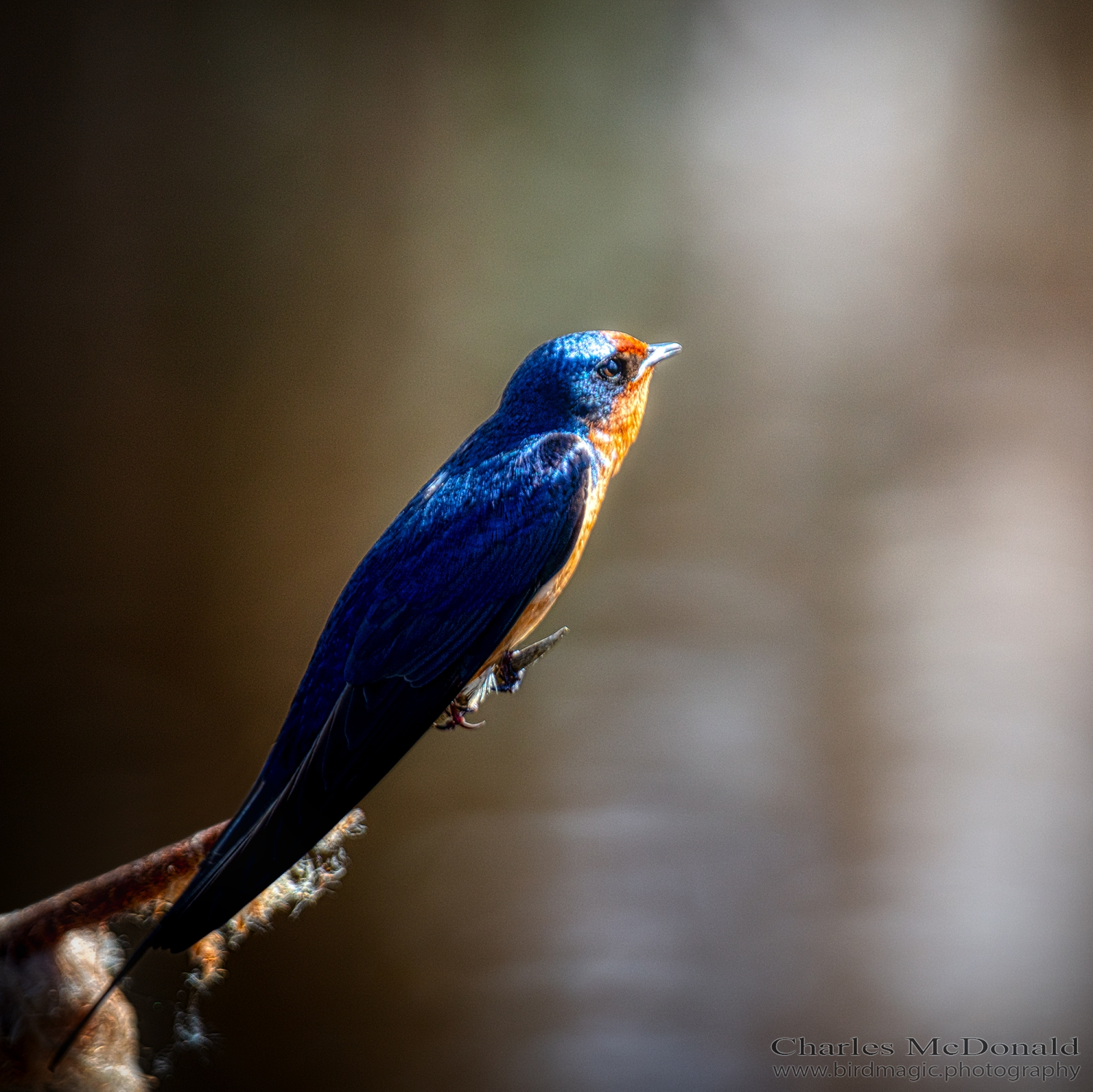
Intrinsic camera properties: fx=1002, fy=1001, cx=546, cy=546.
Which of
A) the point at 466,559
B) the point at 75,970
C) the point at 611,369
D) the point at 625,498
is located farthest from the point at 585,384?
the point at 625,498

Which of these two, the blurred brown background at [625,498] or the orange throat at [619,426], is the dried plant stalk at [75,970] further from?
the blurred brown background at [625,498]

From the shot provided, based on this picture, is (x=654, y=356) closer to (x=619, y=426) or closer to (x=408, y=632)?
(x=619, y=426)

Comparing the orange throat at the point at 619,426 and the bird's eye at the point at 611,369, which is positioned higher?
the bird's eye at the point at 611,369

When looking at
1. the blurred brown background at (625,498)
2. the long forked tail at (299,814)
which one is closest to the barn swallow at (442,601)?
the long forked tail at (299,814)

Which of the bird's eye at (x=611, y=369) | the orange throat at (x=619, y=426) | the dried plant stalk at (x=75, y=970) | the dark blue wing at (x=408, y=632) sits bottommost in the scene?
the dried plant stalk at (x=75, y=970)

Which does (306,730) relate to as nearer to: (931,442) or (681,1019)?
(681,1019)

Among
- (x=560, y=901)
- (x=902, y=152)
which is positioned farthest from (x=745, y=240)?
(x=560, y=901)

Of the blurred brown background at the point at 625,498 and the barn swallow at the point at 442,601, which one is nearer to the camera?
the barn swallow at the point at 442,601

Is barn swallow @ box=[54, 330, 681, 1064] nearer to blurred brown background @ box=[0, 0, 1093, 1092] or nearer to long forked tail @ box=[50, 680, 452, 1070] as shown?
long forked tail @ box=[50, 680, 452, 1070]
